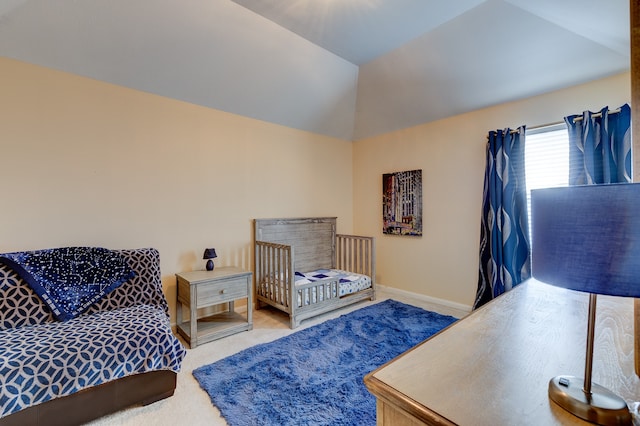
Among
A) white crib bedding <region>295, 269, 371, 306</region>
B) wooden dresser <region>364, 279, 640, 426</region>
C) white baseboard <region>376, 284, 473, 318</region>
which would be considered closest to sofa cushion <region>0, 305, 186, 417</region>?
white crib bedding <region>295, 269, 371, 306</region>

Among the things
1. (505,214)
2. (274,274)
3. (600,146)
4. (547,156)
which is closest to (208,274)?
(274,274)

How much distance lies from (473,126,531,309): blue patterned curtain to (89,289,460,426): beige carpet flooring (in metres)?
0.73

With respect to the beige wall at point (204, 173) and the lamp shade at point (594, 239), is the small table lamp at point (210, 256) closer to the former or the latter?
the beige wall at point (204, 173)

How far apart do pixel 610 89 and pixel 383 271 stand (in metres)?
3.09

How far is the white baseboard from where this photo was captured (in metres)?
3.27

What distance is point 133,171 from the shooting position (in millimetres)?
2654

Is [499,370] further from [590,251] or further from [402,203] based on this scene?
[402,203]

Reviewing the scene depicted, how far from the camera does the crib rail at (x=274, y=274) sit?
2.93m

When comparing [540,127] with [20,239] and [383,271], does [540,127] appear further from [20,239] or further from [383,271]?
[20,239]

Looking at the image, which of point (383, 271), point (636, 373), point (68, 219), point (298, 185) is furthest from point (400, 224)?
point (68, 219)

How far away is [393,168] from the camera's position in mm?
4066

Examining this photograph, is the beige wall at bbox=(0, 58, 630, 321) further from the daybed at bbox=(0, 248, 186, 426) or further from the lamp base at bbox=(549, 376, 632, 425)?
the lamp base at bbox=(549, 376, 632, 425)

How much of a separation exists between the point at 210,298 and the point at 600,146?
12.2 ft

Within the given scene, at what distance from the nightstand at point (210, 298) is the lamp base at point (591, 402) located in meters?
2.53
